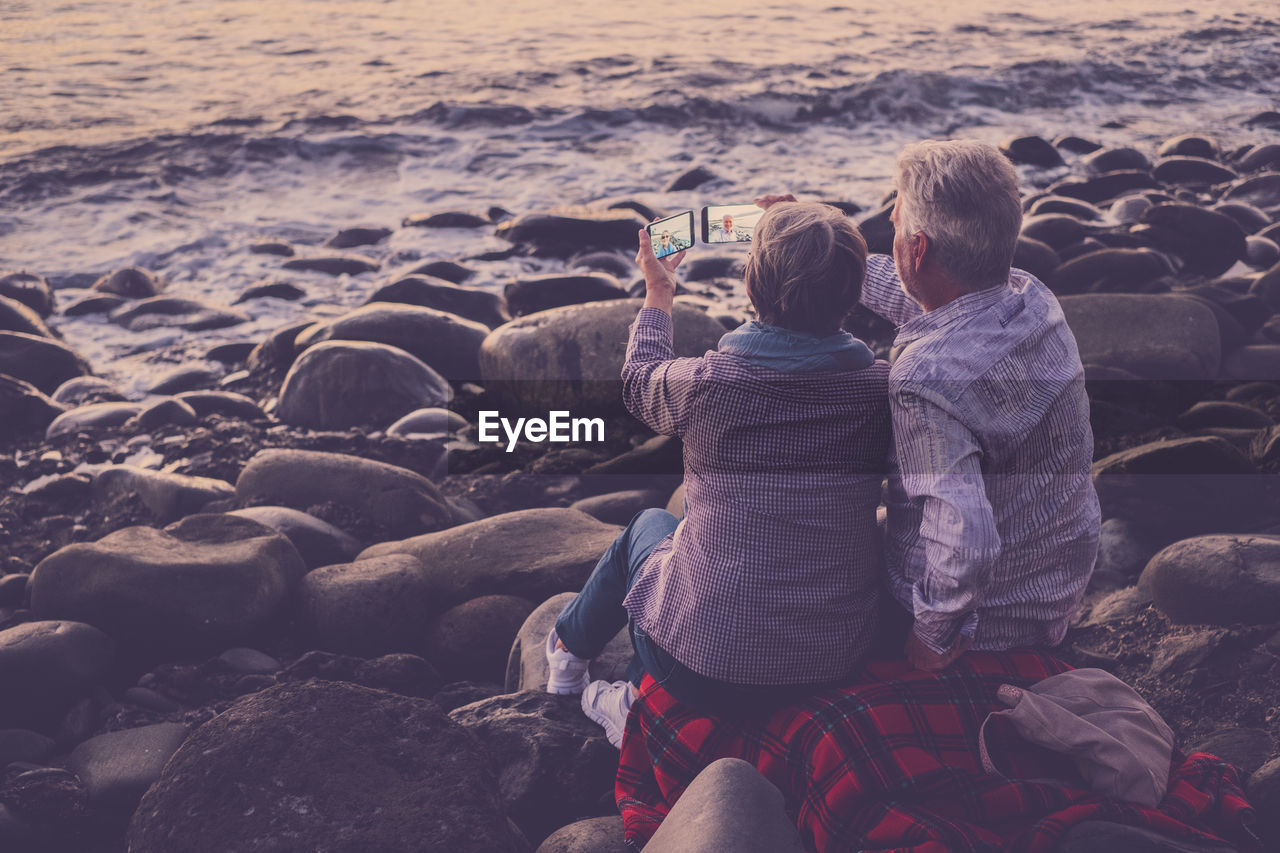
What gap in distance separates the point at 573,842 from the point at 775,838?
596 mm

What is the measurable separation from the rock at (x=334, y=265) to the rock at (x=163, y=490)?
15.9 ft

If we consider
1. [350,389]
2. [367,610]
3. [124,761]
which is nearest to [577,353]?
[350,389]

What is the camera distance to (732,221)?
10.7ft

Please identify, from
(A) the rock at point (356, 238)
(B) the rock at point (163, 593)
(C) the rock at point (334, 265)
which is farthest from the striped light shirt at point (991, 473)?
(A) the rock at point (356, 238)

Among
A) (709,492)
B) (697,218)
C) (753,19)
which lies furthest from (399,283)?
(753,19)

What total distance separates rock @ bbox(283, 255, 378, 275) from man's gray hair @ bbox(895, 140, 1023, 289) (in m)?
8.31

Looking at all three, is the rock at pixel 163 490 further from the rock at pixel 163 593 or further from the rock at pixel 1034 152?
the rock at pixel 1034 152

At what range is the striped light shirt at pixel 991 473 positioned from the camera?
2.35 m

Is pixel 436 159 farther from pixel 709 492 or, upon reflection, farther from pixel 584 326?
pixel 709 492

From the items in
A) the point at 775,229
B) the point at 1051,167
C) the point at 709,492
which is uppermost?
the point at 775,229

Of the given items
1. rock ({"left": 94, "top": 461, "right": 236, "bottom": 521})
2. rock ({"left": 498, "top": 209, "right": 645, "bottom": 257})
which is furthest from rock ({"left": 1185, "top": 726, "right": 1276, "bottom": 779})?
rock ({"left": 498, "top": 209, "right": 645, "bottom": 257})

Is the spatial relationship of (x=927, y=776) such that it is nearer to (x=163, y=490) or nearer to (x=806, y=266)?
(x=806, y=266)

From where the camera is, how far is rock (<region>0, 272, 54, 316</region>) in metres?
9.08

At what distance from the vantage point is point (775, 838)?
2.44 metres
